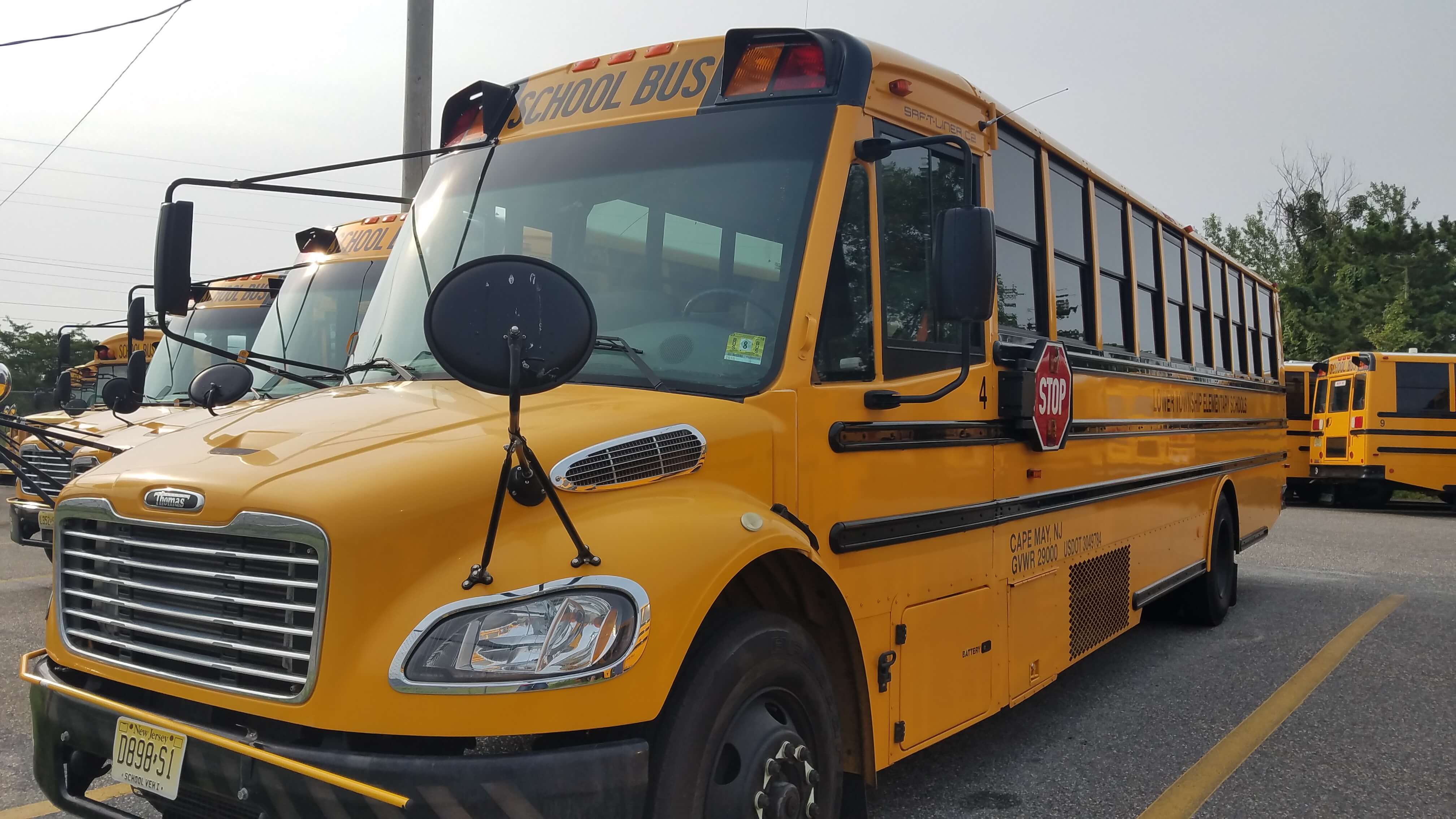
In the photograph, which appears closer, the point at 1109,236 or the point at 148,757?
the point at 148,757

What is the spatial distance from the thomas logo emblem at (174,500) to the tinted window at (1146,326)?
16.8 feet

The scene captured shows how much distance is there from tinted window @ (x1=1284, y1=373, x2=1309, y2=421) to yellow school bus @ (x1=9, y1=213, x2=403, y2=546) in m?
17.3

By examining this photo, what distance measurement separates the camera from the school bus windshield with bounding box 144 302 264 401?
8.48 m

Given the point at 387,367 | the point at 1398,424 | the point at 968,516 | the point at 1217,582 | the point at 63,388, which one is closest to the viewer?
the point at 387,367

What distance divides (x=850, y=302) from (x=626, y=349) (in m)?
0.71

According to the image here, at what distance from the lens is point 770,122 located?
328 cm

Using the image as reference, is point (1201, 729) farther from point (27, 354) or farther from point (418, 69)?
point (27, 354)

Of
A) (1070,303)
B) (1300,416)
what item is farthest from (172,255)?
(1300,416)

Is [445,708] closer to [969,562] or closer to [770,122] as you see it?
[770,122]

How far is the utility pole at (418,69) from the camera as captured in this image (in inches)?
440

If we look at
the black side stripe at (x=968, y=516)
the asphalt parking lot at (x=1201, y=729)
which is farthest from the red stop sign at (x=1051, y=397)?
the asphalt parking lot at (x=1201, y=729)

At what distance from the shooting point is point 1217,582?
7.70m

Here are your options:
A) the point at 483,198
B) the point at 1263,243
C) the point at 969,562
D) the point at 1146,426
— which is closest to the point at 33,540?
the point at 483,198

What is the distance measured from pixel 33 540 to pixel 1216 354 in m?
9.03
